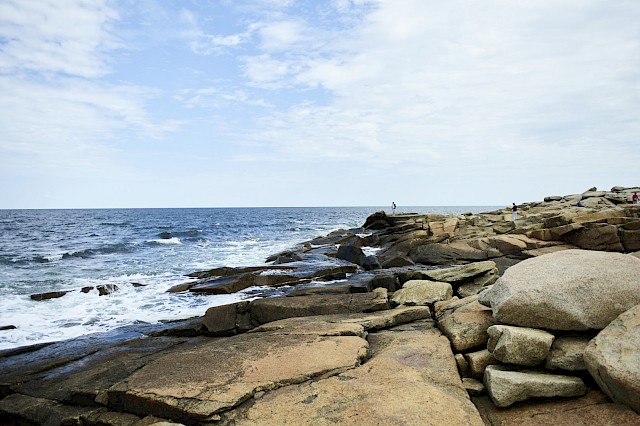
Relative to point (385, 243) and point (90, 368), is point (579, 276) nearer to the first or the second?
point (90, 368)

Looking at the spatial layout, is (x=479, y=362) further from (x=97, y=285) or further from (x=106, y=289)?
(x=97, y=285)

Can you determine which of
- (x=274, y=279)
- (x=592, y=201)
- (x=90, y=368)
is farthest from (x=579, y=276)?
(x=592, y=201)

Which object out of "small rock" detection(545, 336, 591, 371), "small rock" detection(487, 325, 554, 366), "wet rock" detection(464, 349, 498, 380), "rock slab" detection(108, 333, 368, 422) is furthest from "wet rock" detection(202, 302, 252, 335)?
"small rock" detection(545, 336, 591, 371)

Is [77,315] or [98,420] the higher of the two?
[98,420]

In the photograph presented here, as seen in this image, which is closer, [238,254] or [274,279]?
[274,279]

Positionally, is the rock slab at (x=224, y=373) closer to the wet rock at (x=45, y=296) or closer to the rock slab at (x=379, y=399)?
the rock slab at (x=379, y=399)

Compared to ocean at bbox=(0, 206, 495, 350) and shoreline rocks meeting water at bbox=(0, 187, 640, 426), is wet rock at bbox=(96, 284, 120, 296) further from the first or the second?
shoreline rocks meeting water at bbox=(0, 187, 640, 426)

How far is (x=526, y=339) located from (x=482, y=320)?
1184 mm

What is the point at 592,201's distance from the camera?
31250mm

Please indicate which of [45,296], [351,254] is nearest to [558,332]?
[45,296]

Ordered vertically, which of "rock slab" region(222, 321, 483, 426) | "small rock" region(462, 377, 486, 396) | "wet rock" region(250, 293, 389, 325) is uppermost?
"rock slab" region(222, 321, 483, 426)

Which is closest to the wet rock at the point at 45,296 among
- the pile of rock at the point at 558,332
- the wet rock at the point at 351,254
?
the wet rock at the point at 351,254

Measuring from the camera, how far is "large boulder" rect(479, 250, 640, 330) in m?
5.03

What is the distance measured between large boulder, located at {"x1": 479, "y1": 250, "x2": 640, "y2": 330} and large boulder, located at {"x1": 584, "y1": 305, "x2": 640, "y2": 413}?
0.37m
